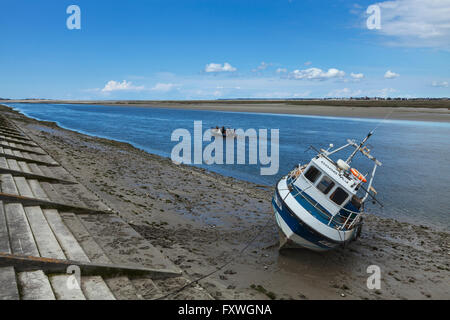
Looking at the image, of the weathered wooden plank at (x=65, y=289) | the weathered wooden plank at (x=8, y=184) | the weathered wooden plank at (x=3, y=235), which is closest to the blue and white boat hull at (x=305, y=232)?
the weathered wooden plank at (x=65, y=289)

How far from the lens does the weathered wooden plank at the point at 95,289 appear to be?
21.9 feet

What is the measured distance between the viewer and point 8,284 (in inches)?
233

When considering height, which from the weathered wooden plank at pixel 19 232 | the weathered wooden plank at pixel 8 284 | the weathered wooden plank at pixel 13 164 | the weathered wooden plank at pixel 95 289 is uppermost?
the weathered wooden plank at pixel 13 164

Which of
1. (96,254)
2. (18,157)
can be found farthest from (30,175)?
(96,254)

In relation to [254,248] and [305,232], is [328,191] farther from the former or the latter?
[254,248]

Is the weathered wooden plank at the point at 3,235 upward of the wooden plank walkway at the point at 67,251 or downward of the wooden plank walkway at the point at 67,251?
upward

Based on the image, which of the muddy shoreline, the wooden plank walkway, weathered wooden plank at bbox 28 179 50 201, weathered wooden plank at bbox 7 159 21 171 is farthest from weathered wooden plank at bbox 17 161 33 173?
the muddy shoreline

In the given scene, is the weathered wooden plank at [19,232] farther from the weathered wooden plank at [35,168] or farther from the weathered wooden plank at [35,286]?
the weathered wooden plank at [35,168]

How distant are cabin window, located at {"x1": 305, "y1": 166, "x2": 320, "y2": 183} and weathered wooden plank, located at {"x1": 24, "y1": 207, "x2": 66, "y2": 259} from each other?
1090 centimetres

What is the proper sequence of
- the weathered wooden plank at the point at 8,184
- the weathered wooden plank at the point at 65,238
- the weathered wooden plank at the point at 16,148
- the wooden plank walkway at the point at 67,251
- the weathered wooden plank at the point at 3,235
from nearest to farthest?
the wooden plank walkway at the point at 67,251, the weathered wooden plank at the point at 3,235, the weathered wooden plank at the point at 65,238, the weathered wooden plank at the point at 8,184, the weathered wooden plank at the point at 16,148

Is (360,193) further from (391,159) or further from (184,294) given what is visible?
(184,294)

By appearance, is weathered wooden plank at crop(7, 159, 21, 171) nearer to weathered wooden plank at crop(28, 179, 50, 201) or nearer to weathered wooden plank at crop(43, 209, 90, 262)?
weathered wooden plank at crop(28, 179, 50, 201)

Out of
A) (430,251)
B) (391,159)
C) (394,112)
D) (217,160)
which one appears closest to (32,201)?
(430,251)

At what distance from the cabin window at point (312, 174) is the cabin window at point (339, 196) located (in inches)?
46.2
